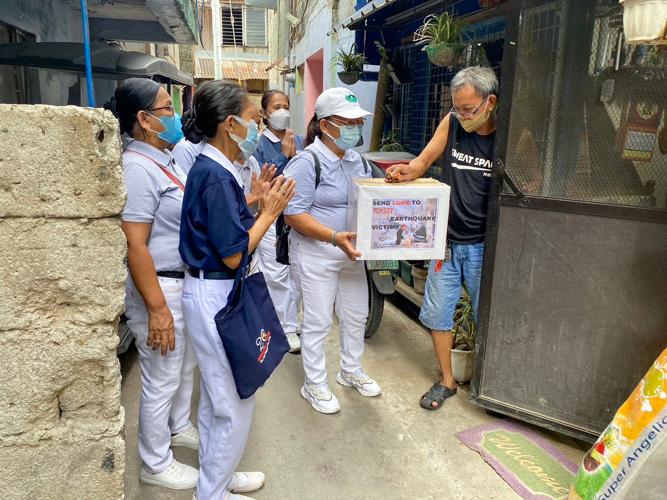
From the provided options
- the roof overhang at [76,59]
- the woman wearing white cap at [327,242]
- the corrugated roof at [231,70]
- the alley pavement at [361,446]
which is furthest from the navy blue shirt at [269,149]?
the corrugated roof at [231,70]

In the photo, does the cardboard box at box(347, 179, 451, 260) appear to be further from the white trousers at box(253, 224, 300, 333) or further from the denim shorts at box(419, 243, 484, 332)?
the white trousers at box(253, 224, 300, 333)

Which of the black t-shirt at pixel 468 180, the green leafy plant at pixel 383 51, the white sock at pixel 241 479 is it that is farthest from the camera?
the green leafy plant at pixel 383 51

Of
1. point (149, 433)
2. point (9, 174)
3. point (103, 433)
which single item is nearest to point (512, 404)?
point (149, 433)

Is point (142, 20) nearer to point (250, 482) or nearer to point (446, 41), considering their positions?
point (446, 41)

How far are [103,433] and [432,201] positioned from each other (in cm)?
172

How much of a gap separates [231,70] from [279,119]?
20618mm

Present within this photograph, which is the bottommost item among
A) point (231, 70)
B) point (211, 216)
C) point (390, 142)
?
point (211, 216)

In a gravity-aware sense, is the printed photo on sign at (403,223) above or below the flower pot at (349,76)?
below

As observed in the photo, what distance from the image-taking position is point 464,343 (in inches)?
136

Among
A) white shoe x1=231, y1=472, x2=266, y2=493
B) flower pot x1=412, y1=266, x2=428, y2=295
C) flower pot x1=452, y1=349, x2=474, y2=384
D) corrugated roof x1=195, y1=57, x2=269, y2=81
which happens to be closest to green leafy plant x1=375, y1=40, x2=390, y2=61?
flower pot x1=412, y1=266, x2=428, y2=295

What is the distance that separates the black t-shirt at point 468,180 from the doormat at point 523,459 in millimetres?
1038

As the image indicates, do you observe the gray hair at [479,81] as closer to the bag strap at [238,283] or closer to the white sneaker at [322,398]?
the bag strap at [238,283]

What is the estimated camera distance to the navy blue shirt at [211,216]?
6.20 feet

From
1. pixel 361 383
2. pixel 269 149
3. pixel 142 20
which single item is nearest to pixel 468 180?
pixel 361 383
